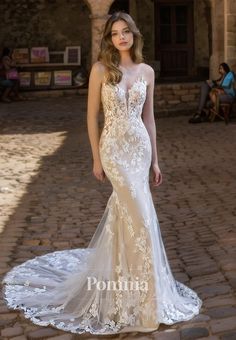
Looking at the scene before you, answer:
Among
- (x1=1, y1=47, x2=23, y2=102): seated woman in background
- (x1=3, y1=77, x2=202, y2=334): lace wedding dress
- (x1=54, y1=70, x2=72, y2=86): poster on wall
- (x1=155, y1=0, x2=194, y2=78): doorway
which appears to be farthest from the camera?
(x1=155, y1=0, x2=194, y2=78): doorway

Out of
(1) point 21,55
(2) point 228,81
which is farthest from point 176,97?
(1) point 21,55

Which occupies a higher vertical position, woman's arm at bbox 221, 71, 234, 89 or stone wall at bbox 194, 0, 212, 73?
stone wall at bbox 194, 0, 212, 73

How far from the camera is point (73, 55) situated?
63.5ft

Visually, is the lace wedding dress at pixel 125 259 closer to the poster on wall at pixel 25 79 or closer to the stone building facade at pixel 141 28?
the poster on wall at pixel 25 79

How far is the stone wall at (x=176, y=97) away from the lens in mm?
14047

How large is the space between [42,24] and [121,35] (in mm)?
16889

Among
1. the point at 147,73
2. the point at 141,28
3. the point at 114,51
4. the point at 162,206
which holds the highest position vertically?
the point at 141,28

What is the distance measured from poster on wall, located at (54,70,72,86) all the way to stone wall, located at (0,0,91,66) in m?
1.32

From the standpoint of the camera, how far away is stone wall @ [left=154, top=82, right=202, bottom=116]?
14.0 m

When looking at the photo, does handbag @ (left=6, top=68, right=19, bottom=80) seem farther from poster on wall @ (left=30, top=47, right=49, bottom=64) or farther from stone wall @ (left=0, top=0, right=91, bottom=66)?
stone wall @ (left=0, top=0, right=91, bottom=66)

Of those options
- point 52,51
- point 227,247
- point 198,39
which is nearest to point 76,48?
point 52,51

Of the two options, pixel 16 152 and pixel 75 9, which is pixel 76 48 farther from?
pixel 16 152

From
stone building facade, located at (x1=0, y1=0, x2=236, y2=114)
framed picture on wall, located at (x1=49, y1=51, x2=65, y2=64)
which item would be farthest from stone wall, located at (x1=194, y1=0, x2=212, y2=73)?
framed picture on wall, located at (x1=49, y1=51, x2=65, y2=64)

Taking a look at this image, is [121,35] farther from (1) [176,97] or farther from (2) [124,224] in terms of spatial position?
(1) [176,97]
